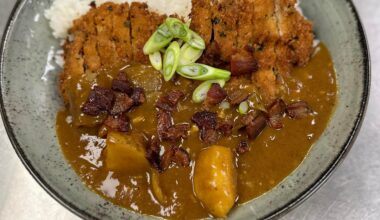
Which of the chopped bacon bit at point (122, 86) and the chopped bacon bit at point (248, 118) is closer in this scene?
the chopped bacon bit at point (248, 118)

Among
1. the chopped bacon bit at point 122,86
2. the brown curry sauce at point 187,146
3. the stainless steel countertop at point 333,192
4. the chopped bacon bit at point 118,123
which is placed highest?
the chopped bacon bit at point 122,86

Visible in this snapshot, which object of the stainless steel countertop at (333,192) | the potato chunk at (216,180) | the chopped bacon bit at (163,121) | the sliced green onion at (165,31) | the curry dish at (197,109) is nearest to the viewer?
the potato chunk at (216,180)

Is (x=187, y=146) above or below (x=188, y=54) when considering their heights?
below

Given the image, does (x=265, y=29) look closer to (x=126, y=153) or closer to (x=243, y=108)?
(x=243, y=108)

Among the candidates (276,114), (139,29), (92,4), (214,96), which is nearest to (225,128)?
(214,96)

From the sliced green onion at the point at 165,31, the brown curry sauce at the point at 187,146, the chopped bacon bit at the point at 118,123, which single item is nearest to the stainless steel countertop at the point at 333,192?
the brown curry sauce at the point at 187,146

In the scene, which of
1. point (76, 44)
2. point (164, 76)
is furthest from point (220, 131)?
point (76, 44)

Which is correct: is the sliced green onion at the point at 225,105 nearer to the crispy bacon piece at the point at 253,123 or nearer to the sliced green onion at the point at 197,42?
the crispy bacon piece at the point at 253,123
